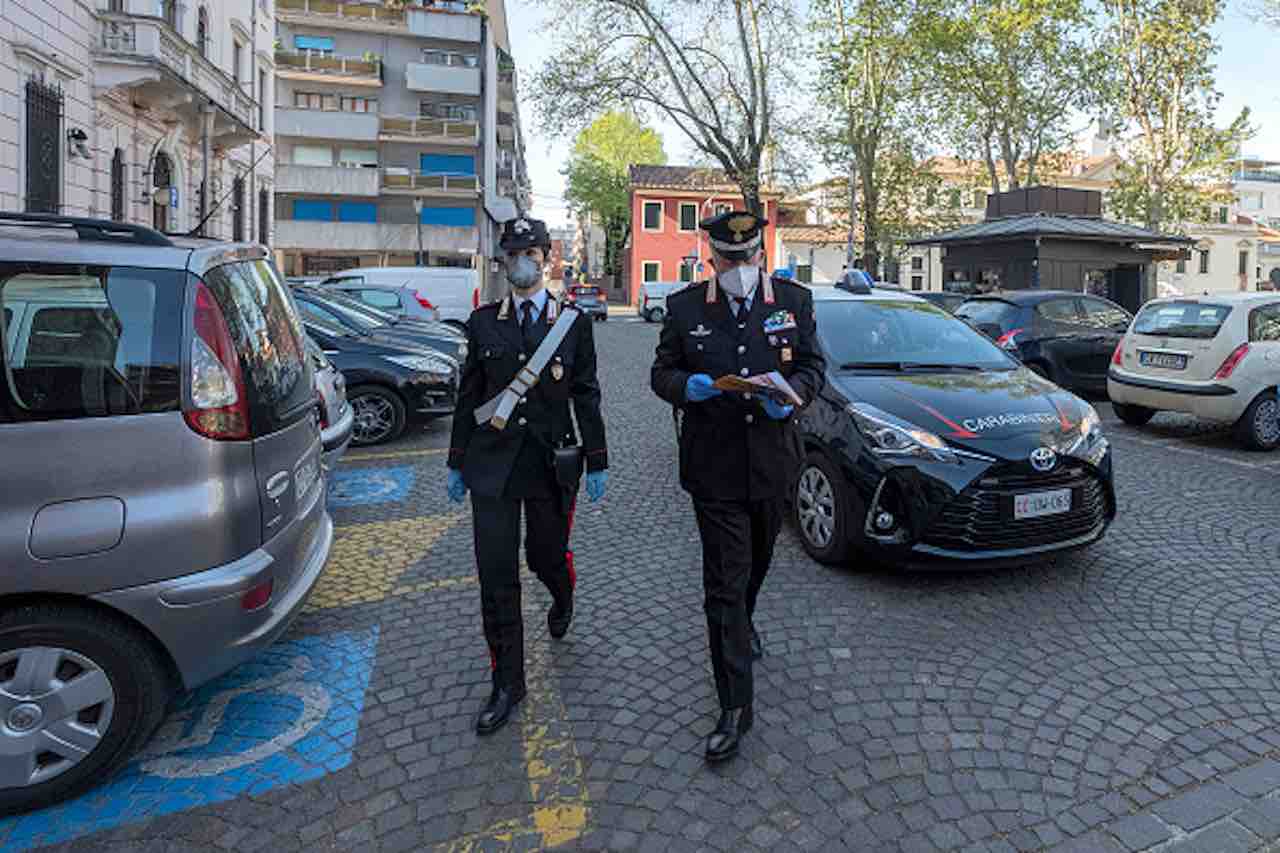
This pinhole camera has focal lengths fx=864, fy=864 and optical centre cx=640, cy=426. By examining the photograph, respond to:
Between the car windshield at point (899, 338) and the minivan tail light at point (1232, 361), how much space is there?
4.27 m

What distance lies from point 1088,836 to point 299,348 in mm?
3533

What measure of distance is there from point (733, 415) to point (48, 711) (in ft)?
7.92

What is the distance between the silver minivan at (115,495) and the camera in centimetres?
267

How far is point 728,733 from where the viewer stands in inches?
119

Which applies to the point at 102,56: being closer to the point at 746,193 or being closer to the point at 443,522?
the point at 443,522

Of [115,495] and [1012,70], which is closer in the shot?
[115,495]

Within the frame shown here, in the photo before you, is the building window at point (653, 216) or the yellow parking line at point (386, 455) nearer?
the yellow parking line at point (386, 455)

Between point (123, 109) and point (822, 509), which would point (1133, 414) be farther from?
point (123, 109)

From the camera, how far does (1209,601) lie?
4520 mm

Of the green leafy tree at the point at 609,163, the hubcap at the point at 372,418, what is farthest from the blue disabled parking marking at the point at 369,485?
the green leafy tree at the point at 609,163

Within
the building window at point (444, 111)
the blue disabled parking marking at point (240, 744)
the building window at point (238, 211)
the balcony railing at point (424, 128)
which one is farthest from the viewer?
the building window at point (444, 111)

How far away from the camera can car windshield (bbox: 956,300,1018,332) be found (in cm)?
1178

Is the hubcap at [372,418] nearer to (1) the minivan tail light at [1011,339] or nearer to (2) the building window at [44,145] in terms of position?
(1) the minivan tail light at [1011,339]

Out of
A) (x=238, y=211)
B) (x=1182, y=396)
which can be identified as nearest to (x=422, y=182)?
(x=238, y=211)
